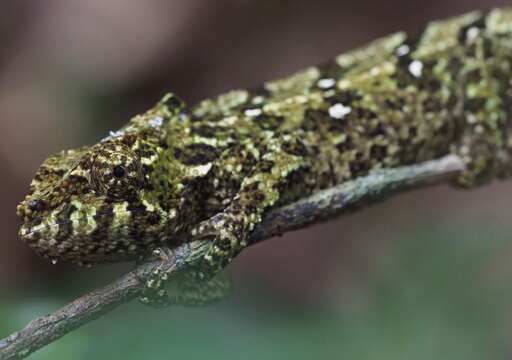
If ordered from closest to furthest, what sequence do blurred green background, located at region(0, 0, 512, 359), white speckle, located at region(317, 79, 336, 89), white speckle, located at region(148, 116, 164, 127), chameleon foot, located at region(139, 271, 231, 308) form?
chameleon foot, located at region(139, 271, 231, 308) → white speckle, located at region(148, 116, 164, 127) → white speckle, located at region(317, 79, 336, 89) → blurred green background, located at region(0, 0, 512, 359)

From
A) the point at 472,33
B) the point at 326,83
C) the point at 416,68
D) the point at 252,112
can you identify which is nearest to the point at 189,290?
the point at 252,112

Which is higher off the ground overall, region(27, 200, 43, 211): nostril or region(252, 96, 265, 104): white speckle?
region(252, 96, 265, 104): white speckle

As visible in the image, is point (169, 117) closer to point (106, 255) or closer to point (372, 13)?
point (106, 255)

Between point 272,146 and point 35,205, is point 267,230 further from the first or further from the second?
point 35,205

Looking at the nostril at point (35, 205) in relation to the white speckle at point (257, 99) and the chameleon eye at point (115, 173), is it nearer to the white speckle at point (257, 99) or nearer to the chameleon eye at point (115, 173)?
the chameleon eye at point (115, 173)

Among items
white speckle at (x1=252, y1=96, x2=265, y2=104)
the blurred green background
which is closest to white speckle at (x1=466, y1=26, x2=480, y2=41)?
the blurred green background

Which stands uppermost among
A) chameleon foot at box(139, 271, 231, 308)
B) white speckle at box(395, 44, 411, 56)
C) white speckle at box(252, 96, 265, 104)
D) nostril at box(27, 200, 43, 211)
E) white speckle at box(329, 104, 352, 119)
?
white speckle at box(395, 44, 411, 56)

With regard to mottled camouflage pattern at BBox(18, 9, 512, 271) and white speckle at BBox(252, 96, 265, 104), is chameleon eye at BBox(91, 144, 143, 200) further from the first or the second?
white speckle at BBox(252, 96, 265, 104)
